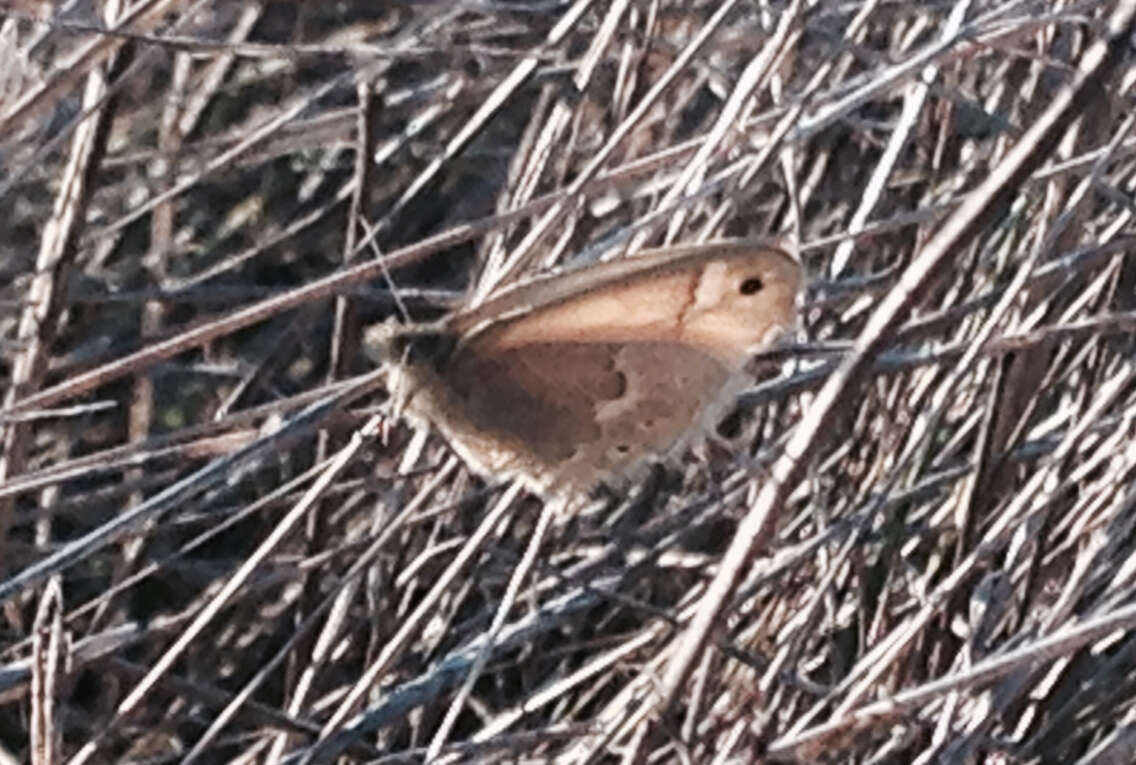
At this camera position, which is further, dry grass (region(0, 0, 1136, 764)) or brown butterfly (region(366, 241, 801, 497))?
dry grass (region(0, 0, 1136, 764))

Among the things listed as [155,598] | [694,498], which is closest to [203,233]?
[155,598]

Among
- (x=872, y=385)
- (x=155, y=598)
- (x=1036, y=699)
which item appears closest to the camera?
(x=1036, y=699)

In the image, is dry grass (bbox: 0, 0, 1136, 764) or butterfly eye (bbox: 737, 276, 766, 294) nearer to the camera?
butterfly eye (bbox: 737, 276, 766, 294)

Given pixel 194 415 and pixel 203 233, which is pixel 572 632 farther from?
pixel 203 233

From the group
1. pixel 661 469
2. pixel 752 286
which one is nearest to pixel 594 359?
pixel 752 286

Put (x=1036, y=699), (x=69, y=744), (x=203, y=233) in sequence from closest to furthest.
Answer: (x=1036, y=699), (x=69, y=744), (x=203, y=233)
